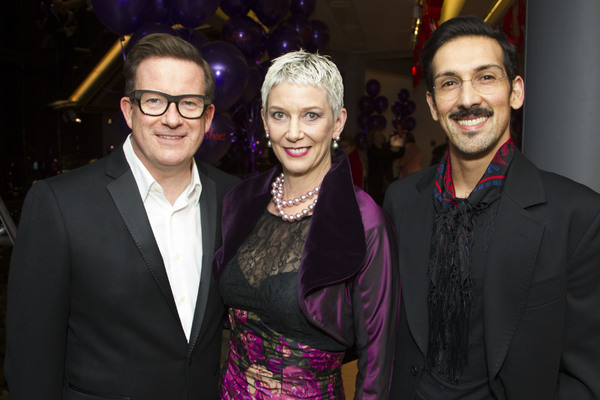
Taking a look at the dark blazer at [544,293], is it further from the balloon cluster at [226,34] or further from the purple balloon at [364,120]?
the purple balloon at [364,120]

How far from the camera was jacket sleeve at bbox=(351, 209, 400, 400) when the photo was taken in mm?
1373

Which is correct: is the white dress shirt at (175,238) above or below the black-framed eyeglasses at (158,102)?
below

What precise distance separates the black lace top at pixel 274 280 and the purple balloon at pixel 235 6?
9.61ft

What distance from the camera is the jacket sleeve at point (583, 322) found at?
122 centimetres

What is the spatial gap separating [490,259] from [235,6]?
3443 millimetres

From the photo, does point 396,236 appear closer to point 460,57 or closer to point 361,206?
point 361,206

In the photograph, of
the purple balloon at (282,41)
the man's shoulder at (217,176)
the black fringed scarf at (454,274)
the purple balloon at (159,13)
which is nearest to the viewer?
the black fringed scarf at (454,274)

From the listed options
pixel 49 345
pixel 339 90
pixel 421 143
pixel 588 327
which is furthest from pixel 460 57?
pixel 421 143

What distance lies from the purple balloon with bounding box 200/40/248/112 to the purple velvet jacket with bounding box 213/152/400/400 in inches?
81.3

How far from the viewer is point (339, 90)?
60.6 inches

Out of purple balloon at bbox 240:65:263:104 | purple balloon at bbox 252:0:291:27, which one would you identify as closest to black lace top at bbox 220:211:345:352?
purple balloon at bbox 240:65:263:104

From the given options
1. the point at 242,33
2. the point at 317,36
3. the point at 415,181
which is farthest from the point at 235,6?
the point at 415,181

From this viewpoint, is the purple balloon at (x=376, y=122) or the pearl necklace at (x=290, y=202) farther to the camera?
the purple balloon at (x=376, y=122)

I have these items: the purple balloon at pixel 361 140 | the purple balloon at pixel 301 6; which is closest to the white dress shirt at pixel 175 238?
the purple balloon at pixel 301 6
